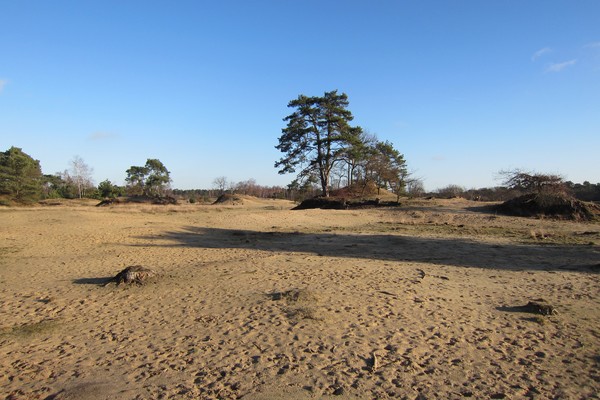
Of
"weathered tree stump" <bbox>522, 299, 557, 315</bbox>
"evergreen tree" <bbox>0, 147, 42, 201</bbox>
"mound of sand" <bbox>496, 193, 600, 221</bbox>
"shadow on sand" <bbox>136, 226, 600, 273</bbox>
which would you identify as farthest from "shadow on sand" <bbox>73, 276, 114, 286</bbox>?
"evergreen tree" <bbox>0, 147, 42, 201</bbox>

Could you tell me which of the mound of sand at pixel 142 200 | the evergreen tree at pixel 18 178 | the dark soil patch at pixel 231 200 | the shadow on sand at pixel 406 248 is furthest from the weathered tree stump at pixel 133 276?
the evergreen tree at pixel 18 178

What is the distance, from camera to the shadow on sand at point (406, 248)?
435 inches

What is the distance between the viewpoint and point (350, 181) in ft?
132

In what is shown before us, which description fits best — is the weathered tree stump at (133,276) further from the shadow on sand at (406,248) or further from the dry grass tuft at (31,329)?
the shadow on sand at (406,248)

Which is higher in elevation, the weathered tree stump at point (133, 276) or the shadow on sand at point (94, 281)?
the weathered tree stump at point (133, 276)

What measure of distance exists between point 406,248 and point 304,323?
28.7 ft

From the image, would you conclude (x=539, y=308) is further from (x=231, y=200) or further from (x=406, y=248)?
(x=231, y=200)

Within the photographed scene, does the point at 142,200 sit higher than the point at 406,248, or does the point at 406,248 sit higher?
the point at 142,200

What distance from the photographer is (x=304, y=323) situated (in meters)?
6.09

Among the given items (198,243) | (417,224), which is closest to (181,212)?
(198,243)

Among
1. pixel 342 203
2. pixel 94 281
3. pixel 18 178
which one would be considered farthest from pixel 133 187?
pixel 94 281

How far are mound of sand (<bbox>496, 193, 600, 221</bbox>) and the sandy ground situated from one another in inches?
347

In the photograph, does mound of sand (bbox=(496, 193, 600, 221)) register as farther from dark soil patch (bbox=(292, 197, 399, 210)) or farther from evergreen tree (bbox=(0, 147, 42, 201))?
evergreen tree (bbox=(0, 147, 42, 201))

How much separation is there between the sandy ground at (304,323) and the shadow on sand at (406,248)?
12cm
